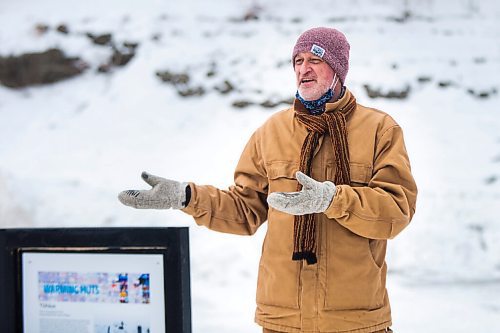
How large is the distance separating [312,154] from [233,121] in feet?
13.0

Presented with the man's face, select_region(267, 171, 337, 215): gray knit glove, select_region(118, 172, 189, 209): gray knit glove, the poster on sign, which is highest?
the man's face

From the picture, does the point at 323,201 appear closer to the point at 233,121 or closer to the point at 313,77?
the point at 313,77

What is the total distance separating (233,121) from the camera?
226 inches

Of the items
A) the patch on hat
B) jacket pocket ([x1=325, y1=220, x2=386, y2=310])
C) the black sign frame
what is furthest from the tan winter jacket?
the black sign frame

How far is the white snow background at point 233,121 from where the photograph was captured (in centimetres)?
426

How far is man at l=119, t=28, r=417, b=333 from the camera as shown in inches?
65.3

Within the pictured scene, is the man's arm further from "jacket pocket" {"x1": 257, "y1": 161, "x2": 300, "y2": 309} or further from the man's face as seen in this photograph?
the man's face

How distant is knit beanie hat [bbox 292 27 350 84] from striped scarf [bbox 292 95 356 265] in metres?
0.14

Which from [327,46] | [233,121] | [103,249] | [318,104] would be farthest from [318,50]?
[233,121]

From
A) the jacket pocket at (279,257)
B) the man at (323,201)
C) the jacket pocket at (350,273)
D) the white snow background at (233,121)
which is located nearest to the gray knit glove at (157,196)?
the man at (323,201)

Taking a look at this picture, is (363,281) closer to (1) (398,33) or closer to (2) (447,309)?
(2) (447,309)

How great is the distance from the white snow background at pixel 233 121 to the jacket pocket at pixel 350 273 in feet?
5.96

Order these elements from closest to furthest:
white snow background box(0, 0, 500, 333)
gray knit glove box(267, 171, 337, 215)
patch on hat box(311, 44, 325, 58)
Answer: gray knit glove box(267, 171, 337, 215)
patch on hat box(311, 44, 325, 58)
white snow background box(0, 0, 500, 333)

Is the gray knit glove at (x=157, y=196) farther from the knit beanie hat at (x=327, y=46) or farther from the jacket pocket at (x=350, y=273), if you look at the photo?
the knit beanie hat at (x=327, y=46)
